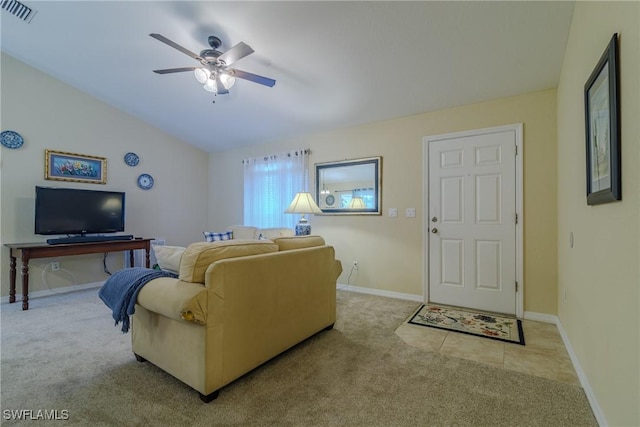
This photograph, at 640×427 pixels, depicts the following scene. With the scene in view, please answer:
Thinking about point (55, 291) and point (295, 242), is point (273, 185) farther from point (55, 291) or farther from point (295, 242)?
point (55, 291)

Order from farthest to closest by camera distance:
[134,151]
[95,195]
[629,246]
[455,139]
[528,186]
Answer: [134,151]
[95,195]
[455,139]
[528,186]
[629,246]

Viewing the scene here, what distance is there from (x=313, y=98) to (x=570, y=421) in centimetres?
337

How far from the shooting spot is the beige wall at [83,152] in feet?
11.2

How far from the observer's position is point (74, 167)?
12.8ft

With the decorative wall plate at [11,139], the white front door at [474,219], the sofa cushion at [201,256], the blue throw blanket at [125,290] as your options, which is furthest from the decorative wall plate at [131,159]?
the white front door at [474,219]

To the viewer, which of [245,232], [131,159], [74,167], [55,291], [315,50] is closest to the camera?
[315,50]

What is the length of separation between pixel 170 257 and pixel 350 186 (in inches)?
103

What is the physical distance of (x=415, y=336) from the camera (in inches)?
94.7

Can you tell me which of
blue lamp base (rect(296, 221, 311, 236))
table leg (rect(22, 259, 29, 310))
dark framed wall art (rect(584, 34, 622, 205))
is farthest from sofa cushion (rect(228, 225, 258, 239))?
dark framed wall art (rect(584, 34, 622, 205))

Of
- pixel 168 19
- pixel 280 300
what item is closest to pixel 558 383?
pixel 280 300

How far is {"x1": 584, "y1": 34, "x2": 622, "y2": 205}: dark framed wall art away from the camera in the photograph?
4.01 ft

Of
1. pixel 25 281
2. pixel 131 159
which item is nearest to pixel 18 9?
pixel 131 159

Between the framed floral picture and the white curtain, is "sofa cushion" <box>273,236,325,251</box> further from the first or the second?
the framed floral picture

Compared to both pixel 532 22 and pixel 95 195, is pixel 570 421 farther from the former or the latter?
pixel 95 195
